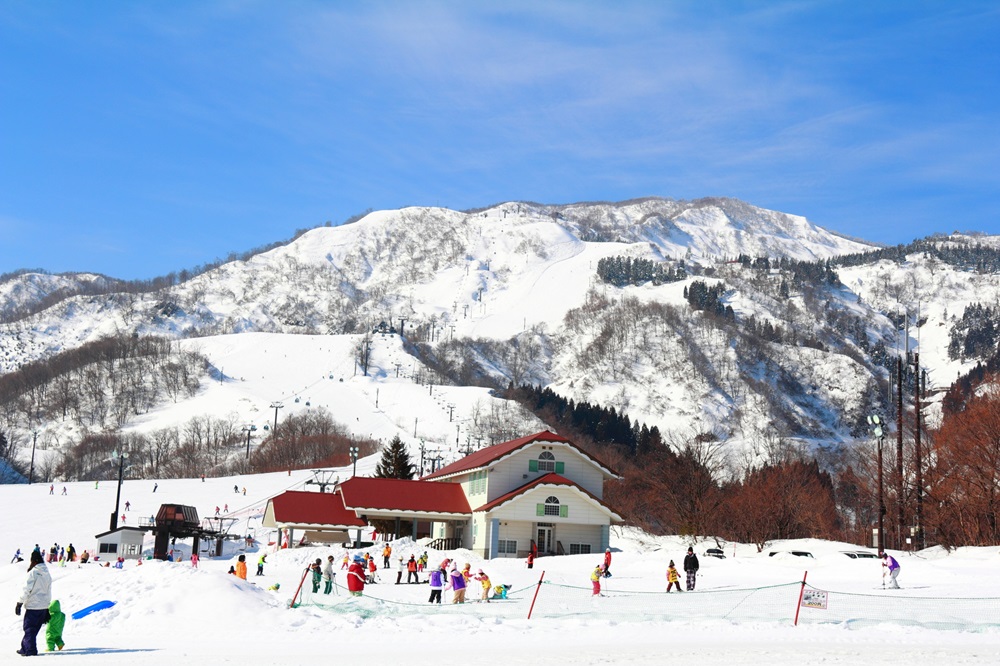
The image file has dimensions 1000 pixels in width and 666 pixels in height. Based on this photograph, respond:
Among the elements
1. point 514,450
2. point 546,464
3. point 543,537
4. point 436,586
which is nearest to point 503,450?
point 514,450

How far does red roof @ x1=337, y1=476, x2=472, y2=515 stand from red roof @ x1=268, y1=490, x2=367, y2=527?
75.9 inches

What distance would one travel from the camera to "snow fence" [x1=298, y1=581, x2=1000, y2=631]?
22.6 meters

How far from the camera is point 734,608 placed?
24.6 m

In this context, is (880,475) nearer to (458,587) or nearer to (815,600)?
(815,600)

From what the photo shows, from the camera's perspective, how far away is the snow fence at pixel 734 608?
2260 cm

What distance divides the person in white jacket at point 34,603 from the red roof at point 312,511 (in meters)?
42.2

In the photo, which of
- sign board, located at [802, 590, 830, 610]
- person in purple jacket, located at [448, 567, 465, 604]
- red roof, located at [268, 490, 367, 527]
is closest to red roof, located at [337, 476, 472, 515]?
red roof, located at [268, 490, 367, 527]

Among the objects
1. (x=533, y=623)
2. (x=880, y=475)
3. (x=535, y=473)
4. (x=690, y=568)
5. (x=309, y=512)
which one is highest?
(x=880, y=475)

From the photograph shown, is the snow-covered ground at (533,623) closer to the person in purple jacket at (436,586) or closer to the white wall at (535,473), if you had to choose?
the person in purple jacket at (436,586)

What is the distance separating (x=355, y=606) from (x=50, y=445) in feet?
636

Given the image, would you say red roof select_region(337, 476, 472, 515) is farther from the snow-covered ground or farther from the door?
the snow-covered ground

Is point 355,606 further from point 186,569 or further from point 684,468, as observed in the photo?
point 684,468

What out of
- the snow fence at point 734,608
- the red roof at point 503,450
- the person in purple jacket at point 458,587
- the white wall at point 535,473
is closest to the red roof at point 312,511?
the red roof at point 503,450

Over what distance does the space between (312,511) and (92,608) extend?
126 ft
